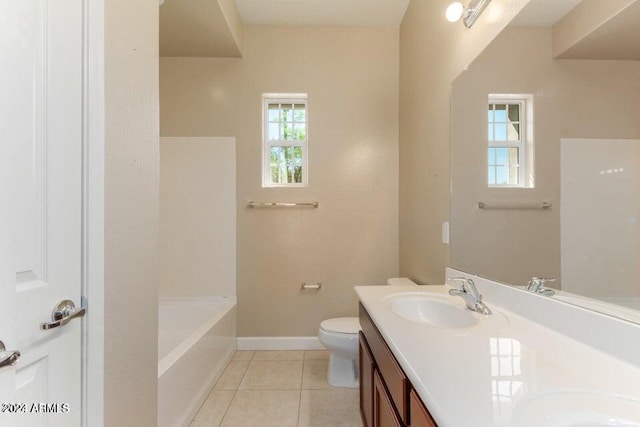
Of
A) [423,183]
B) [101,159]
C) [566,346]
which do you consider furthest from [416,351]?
[423,183]

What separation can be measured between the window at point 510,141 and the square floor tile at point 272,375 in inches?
72.1

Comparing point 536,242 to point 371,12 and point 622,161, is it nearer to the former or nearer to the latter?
point 622,161

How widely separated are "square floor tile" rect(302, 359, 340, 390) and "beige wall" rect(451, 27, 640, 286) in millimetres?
1266

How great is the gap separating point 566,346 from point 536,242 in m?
0.40

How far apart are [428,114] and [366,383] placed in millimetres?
1661

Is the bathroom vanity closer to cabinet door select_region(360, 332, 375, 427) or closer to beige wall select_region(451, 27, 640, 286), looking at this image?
cabinet door select_region(360, 332, 375, 427)

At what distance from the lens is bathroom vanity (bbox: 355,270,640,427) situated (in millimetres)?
510

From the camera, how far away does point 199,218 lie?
8.34 feet

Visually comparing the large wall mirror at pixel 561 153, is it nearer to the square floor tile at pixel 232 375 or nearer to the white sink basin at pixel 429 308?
the white sink basin at pixel 429 308

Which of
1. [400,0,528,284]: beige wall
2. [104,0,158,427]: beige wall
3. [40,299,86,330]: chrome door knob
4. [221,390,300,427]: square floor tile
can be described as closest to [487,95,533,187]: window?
[400,0,528,284]: beige wall

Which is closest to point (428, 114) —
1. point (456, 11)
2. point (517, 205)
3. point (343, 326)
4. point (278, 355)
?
point (456, 11)

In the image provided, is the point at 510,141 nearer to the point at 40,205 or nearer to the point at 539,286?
the point at 539,286

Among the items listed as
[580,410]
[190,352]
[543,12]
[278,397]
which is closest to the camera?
[580,410]

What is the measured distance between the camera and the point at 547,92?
38.1 inches
